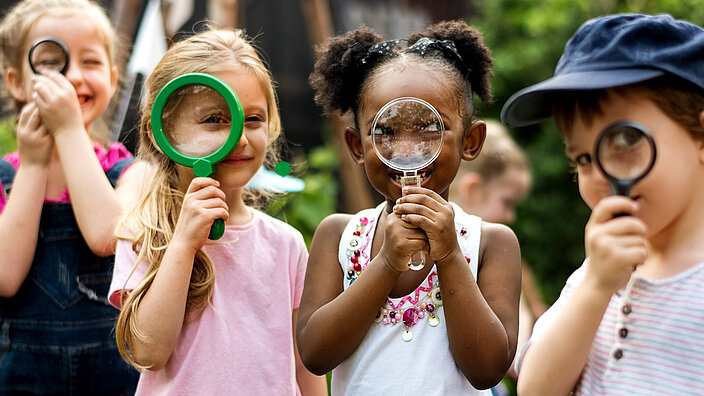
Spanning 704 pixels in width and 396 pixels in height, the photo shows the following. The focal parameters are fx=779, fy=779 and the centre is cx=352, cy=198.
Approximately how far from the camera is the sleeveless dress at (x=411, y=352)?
2.50 meters

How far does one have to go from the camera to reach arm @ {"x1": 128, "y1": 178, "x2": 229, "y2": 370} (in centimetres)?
259

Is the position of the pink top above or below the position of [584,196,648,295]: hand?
below

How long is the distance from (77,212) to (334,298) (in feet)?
3.78

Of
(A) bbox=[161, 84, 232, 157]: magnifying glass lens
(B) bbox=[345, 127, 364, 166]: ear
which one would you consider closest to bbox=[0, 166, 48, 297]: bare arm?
(A) bbox=[161, 84, 232, 157]: magnifying glass lens

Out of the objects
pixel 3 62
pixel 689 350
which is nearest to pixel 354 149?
pixel 689 350

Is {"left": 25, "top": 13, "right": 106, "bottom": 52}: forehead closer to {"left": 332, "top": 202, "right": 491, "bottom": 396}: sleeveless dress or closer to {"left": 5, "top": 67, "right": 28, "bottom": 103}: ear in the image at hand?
{"left": 5, "top": 67, "right": 28, "bottom": 103}: ear

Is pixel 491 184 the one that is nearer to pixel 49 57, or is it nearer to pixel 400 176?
pixel 400 176

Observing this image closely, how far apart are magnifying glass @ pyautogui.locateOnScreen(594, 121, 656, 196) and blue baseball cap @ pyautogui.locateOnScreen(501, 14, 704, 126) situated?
14 centimetres

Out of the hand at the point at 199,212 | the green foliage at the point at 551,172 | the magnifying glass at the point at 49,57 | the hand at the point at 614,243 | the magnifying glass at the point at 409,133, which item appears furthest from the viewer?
the green foliage at the point at 551,172

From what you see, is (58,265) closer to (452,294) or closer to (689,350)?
(452,294)

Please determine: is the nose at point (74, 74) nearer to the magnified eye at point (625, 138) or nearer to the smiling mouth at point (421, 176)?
the smiling mouth at point (421, 176)

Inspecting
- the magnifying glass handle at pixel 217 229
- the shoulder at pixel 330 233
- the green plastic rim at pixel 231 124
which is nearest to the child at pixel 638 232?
the shoulder at pixel 330 233

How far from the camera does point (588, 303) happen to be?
1960 mm

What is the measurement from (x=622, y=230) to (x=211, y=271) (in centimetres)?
149
